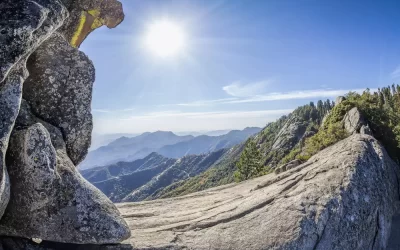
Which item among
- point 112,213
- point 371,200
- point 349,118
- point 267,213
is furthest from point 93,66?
point 349,118

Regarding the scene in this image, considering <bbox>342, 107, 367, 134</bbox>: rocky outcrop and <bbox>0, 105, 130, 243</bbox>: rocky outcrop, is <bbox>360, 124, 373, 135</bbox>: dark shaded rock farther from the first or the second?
<bbox>0, 105, 130, 243</bbox>: rocky outcrop

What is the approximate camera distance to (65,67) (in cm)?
1504

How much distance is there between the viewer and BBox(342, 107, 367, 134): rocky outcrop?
26.7 m

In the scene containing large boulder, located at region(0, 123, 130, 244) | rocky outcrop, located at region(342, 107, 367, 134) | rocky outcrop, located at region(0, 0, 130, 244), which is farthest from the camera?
rocky outcrop, located at region(342, 107, 367, 134)

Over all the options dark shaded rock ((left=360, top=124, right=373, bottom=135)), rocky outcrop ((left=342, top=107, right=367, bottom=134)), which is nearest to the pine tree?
rocky outcrop ((left=342, top=107, right=367, bottom=134))

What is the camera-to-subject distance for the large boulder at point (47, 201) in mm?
10945

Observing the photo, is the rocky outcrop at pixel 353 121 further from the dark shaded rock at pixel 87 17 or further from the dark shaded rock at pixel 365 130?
the dark shaded rock at pixel 87 17

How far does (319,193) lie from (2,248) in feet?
46.4

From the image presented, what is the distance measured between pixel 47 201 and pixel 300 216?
1080cm

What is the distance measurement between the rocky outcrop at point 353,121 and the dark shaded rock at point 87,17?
2239 cm

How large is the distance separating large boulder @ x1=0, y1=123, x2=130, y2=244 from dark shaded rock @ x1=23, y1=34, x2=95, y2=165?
2850 mm

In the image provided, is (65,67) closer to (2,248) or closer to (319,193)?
(2,248)

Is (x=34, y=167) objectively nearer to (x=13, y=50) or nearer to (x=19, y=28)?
(x=13, y=50)

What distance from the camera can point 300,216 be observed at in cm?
1343
